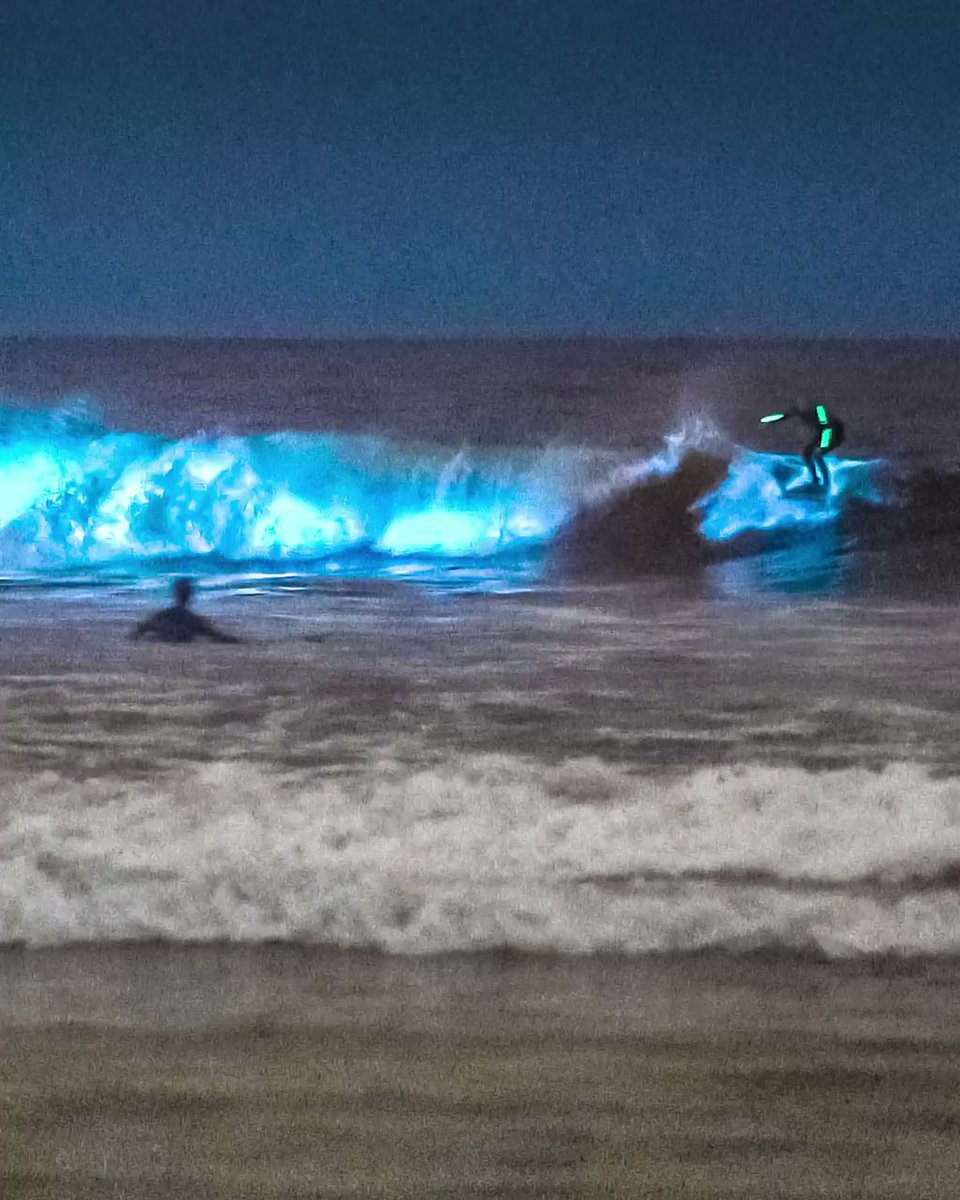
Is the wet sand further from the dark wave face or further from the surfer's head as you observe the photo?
the dark wave face

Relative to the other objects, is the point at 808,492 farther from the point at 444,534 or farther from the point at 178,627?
the point at 178,627

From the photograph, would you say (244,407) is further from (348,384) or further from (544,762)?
(544,762)

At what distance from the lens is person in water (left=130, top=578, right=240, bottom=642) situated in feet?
8.73

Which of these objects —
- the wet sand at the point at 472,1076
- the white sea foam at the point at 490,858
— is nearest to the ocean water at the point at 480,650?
the white sea foam at the point at 490,858

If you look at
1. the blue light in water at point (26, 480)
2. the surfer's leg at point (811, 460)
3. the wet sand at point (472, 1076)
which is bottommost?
the wet sand at point (472, 1076)

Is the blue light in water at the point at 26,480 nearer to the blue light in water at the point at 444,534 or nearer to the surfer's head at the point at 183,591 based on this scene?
the surfer's head at the point at 183,591

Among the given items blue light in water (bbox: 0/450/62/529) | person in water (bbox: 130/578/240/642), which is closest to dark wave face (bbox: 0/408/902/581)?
blue light in water (bbox: 0/450/62/529)

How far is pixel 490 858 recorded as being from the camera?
78.5 inches

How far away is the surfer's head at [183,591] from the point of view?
2704 mm

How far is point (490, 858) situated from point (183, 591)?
1026mm

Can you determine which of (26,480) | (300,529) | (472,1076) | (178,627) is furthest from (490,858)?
(26,480)

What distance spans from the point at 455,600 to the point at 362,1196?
5.28 feet

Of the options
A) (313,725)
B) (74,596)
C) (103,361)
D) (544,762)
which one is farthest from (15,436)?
(544,762)

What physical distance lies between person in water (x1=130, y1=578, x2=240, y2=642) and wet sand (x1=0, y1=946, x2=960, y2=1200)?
1.02 metres
